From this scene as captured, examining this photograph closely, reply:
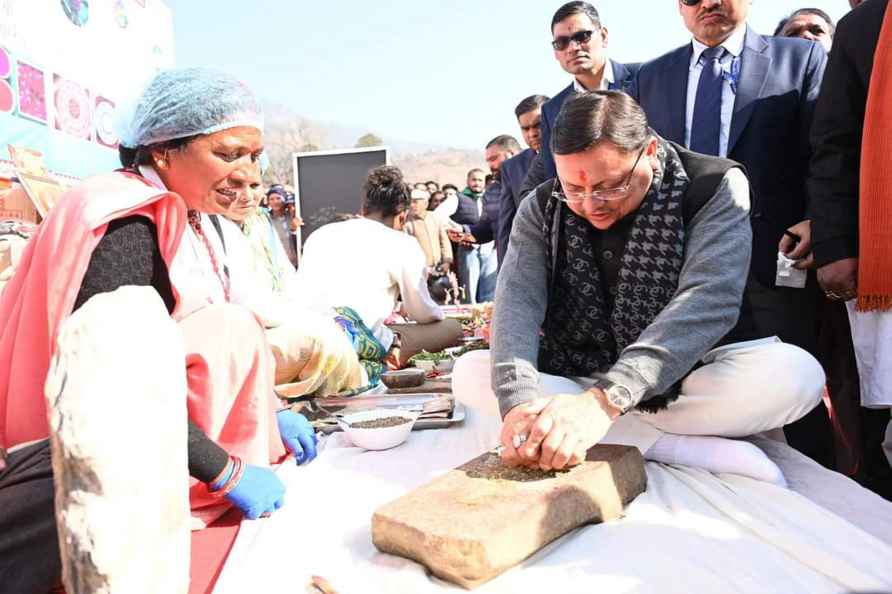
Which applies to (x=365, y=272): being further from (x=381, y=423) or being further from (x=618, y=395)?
(x=618, y=395)

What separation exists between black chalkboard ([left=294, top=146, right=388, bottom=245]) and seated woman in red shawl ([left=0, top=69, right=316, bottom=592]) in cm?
703

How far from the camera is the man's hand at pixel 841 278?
2.23 m

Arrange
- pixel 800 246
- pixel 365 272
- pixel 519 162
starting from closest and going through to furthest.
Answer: pixel 800 246 < pixel 365 272 < pixel 519 162

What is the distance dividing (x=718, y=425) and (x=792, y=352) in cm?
32

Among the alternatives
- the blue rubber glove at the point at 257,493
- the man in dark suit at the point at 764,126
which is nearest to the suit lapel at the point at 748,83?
the man in dark suit at the point at 764,126

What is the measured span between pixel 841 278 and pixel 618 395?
1.06 metres

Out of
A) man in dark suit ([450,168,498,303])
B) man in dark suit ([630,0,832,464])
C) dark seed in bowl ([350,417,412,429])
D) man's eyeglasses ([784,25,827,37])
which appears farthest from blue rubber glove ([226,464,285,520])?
man in dark suit ([450,168,498,303])

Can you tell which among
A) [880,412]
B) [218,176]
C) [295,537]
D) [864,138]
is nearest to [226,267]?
[218,176]

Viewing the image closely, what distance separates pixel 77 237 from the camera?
151 cm

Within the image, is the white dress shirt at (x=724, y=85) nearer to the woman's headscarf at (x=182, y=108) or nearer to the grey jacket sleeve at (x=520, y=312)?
the grey jacket sleeve at (x=520, y=312)

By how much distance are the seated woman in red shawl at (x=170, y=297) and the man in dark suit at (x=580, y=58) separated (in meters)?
1.89

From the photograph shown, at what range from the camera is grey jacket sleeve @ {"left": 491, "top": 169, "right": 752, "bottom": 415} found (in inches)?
72.8

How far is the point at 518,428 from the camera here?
67.5 inches

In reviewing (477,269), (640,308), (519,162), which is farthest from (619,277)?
(477,269)
